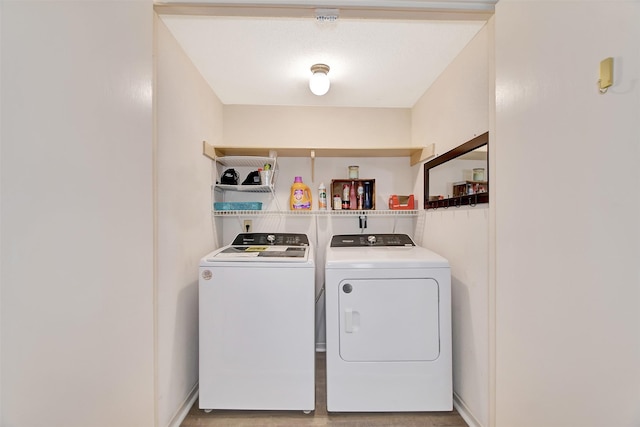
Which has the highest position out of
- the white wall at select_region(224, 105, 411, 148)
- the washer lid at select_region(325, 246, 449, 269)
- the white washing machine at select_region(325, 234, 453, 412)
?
the white wall at select_region(224, 105, 411, 148)

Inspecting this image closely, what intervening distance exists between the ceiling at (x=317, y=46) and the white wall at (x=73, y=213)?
459 mm

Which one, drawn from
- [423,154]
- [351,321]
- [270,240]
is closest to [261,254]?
[270,240]

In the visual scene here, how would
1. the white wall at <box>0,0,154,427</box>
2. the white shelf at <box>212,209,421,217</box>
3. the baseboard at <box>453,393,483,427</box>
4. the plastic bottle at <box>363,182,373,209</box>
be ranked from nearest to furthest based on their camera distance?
the white wall at <box>0,0,154,427</box> → the baseboard at <box>453,393,483,427</box> → the white shelf at <box>212,209,421,217</box> → the plastic bottle at <box>363,182,373,209</box>

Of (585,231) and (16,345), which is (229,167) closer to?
(16,345)

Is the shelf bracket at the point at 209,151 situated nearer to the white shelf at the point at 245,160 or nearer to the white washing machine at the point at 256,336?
the white shelf at the point at 245,160

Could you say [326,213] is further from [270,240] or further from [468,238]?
[468,238]

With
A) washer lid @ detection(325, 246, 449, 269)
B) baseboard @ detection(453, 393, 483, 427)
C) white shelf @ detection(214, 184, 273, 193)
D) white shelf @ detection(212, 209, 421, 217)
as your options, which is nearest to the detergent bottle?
white shelf @ detection(212, 209, 421, 217)

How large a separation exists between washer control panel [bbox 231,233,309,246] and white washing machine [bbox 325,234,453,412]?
0.67 m

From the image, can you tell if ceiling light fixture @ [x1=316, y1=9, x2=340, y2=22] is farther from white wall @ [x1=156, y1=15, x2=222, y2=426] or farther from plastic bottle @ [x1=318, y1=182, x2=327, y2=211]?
plastic bottle @ [x1=318, y1=182, x2=327, y2=211]

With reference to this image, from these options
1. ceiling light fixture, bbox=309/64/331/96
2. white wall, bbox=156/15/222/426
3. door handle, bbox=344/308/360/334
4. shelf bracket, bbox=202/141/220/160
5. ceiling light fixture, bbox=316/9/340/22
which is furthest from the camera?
shelf bracket, bbox=202/141/220/160

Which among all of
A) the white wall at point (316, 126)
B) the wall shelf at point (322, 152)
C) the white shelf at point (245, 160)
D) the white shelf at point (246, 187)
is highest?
the white wall at point (316, 126)

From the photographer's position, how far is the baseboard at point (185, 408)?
1630 mm

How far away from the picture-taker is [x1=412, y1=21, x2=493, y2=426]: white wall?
1.49 m

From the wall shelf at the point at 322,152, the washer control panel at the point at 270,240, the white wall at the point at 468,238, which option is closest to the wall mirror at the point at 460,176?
the white wall at the point at 468,238
